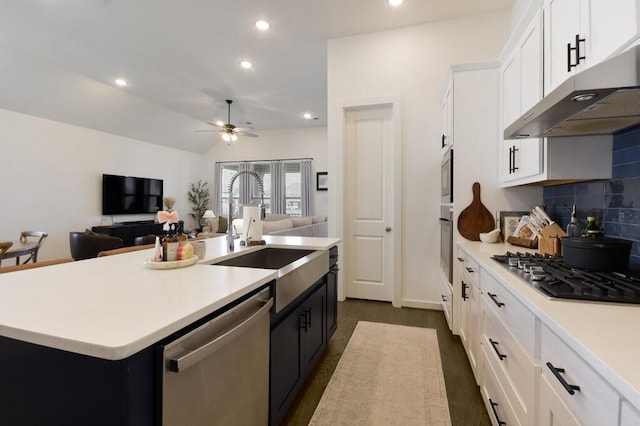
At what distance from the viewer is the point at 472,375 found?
2100mm

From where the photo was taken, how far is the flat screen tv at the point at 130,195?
248 inches

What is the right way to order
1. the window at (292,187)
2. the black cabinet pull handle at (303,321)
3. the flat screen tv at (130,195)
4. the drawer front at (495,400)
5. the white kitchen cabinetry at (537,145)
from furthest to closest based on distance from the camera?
1. the window at (292,187)
2. the flat screen tv at (130,195)
3. the black cabinet pull handle at (303,321)
4. the white kitchen cabinetry at (537,145)
5. the drawer front at (495,400)

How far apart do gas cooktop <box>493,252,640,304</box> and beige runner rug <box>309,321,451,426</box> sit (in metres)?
0.99

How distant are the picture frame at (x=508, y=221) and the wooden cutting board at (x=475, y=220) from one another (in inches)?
2.9

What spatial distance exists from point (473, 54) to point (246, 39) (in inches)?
107

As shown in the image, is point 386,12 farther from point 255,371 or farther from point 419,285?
point 255,371

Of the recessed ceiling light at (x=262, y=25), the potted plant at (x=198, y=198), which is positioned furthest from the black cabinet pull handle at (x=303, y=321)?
the potted plant at (x=198, y=198)

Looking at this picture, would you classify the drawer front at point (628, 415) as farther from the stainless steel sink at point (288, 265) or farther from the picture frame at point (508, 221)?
the picture frame at point (508, 221)

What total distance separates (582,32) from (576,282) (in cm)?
111

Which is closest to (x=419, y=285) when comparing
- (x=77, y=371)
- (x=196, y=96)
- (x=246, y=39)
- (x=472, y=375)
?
(x=472, y=375)

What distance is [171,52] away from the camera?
414 cm

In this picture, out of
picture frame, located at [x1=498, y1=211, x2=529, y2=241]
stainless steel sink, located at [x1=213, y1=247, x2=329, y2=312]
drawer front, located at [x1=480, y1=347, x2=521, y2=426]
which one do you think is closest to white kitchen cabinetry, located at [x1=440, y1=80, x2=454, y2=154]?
picture frame, located at [x1=498, y1=211, x2=529, y2=241]

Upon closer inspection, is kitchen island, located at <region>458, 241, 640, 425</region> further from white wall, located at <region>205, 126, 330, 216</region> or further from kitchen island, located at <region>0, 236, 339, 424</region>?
white wall, located at <region>205, 126, 330, 216</region>

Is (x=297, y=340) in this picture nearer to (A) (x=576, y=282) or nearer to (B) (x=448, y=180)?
(A) (x=576, y=282)
